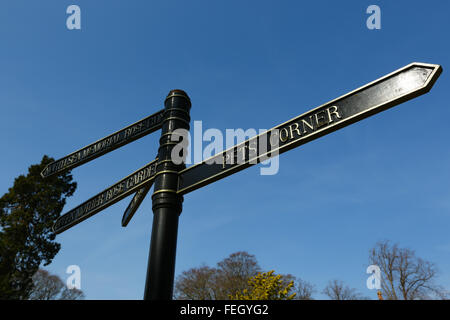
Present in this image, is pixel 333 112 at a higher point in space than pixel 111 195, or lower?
higher

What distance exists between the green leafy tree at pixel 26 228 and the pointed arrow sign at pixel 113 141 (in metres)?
13.7

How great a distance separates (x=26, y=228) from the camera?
666 inches

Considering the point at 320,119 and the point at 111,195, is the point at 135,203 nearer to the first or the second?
the point at 111,195

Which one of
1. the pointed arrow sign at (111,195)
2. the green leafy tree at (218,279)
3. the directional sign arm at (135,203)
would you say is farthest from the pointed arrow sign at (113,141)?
the green leafy tree at (218,279)

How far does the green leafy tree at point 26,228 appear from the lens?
624 inches

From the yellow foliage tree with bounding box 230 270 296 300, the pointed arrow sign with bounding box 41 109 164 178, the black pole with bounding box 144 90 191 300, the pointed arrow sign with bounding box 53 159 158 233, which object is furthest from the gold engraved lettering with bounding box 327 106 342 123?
the yellow foliage tree with bounding box 230 270 296 300

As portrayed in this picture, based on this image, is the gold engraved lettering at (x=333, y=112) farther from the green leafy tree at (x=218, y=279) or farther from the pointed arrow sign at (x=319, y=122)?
the green leafy tree at (x=218, y=279)

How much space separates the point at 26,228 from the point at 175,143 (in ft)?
55.1

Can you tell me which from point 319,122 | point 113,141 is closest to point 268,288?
point 113,141

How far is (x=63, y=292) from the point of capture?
124ft

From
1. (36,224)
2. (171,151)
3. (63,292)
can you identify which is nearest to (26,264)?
(36,224)

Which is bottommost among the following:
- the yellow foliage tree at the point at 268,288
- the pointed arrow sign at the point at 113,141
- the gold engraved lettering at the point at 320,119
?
the yellow foliage tree at the point at 268,288

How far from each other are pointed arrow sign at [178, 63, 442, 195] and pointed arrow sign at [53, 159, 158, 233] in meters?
0.57

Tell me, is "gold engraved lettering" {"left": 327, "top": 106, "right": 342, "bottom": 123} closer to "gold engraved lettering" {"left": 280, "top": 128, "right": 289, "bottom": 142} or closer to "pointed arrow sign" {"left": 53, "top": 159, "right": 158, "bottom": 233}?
"gold engraved lettering" {"left": 280, "top": 128, "right": 289, "bottom": 142}
